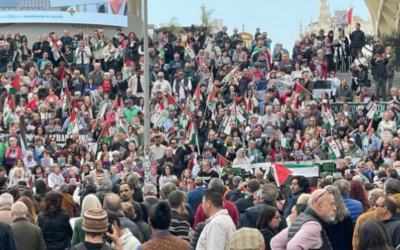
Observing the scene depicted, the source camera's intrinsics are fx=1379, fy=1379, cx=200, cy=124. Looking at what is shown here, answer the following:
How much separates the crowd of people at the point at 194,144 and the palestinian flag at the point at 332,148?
3cm

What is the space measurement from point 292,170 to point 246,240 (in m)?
12.8

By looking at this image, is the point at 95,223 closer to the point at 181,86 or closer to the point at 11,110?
the point at 11,110

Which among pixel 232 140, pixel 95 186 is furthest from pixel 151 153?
pixel 95 186

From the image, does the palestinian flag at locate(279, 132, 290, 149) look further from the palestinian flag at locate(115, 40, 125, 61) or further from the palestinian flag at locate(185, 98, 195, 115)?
the palestinian flag at locate(115, 40, 125, 61)

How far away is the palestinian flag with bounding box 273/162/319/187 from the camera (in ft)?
75.4

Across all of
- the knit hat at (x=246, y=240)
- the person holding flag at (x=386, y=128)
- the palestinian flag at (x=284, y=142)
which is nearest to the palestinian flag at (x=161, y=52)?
the person holding flag at (x=386, y=128)

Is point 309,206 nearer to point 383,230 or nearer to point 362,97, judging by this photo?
point 383,230

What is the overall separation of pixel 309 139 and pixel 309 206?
18.2m

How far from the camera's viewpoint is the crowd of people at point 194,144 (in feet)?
44.2

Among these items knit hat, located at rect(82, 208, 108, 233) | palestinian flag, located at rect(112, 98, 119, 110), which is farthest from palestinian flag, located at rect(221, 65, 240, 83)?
knit hat, located at rect(82, 208, 108, 233)

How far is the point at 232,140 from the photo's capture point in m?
30.4

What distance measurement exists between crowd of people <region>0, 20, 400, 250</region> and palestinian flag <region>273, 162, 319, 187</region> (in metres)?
0.21

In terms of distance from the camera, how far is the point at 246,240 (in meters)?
11.2

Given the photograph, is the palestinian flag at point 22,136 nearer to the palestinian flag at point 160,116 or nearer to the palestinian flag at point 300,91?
the palestinian flag at point 160,116
